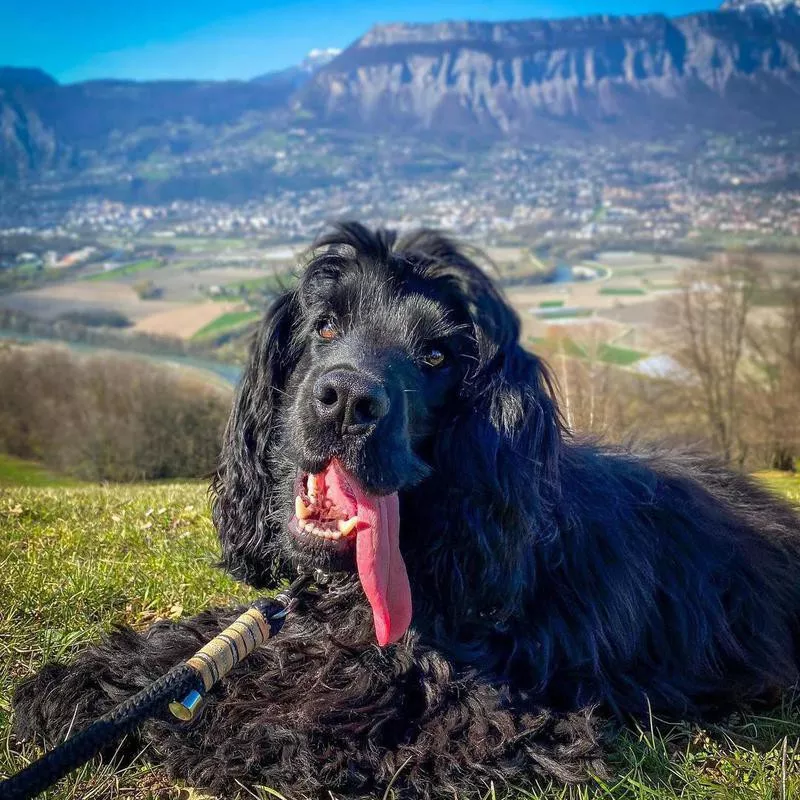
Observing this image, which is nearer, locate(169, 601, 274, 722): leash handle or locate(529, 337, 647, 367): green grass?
locate(169, 601, 274, 722): leash handle

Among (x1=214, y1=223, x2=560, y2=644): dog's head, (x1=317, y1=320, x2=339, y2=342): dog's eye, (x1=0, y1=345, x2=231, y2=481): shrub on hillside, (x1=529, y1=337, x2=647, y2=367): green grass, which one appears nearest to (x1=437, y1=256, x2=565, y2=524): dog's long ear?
(x1=214, y1=223, x2=560, y2=644): dog's head

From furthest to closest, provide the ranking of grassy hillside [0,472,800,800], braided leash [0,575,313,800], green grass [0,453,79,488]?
green grass [0,453,79,488] → grassy hillside [0,472,800,800] → braided leash [0,575,313,800]

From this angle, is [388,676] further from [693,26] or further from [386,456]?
[693,26]

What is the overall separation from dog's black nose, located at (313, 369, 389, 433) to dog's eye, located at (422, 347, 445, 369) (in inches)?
14.7

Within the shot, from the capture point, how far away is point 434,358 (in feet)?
9.30

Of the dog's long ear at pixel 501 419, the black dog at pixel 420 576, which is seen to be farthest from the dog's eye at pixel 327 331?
the dog's long ear at pixel 501 419

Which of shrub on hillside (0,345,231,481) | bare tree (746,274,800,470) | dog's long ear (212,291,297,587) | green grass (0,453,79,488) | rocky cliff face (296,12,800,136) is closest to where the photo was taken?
dog's long ear (212,291,297,587)

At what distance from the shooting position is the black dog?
260 cm

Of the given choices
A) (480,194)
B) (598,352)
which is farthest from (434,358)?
(480,194)

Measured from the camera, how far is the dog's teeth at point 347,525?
2656 millimetres

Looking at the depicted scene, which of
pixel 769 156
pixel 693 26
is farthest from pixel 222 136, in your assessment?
pixel 769 156

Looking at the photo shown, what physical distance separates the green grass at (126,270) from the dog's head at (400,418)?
89294mm

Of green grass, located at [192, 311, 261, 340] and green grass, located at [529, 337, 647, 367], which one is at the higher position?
green grass, located at [529, 337, 647, 367]

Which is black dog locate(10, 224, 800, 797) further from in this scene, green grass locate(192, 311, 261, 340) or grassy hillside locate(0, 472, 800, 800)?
green grass locate(192, 311, 261, 340)
